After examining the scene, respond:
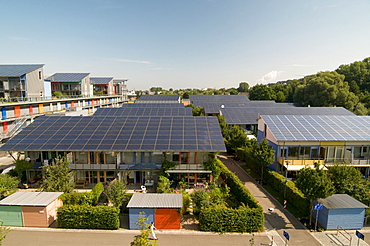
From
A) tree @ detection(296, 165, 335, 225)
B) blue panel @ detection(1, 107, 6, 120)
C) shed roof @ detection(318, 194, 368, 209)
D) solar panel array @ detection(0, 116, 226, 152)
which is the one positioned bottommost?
shed roof @ detection(318, 194, 368, 209)

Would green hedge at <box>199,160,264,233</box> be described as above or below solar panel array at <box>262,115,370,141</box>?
below

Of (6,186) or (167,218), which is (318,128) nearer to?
(167,218)

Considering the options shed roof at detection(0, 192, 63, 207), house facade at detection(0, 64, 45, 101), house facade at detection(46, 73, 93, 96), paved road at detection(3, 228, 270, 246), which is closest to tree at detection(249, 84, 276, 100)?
house facade at detection(46, 73, 93, 96)

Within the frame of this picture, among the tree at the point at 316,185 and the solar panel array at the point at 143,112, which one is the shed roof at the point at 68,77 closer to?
the solar panel array at the point at 143,112

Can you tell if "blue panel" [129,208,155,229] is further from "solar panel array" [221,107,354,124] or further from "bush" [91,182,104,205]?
"solar panel array" [221,107,354,124]

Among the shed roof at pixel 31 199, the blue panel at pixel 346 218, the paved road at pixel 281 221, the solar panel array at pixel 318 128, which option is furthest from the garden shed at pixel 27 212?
the solar panel array at pixel 318 128

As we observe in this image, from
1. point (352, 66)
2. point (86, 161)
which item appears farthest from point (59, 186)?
point (352, 66)

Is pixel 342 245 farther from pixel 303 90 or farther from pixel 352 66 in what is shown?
pixel 352 66
